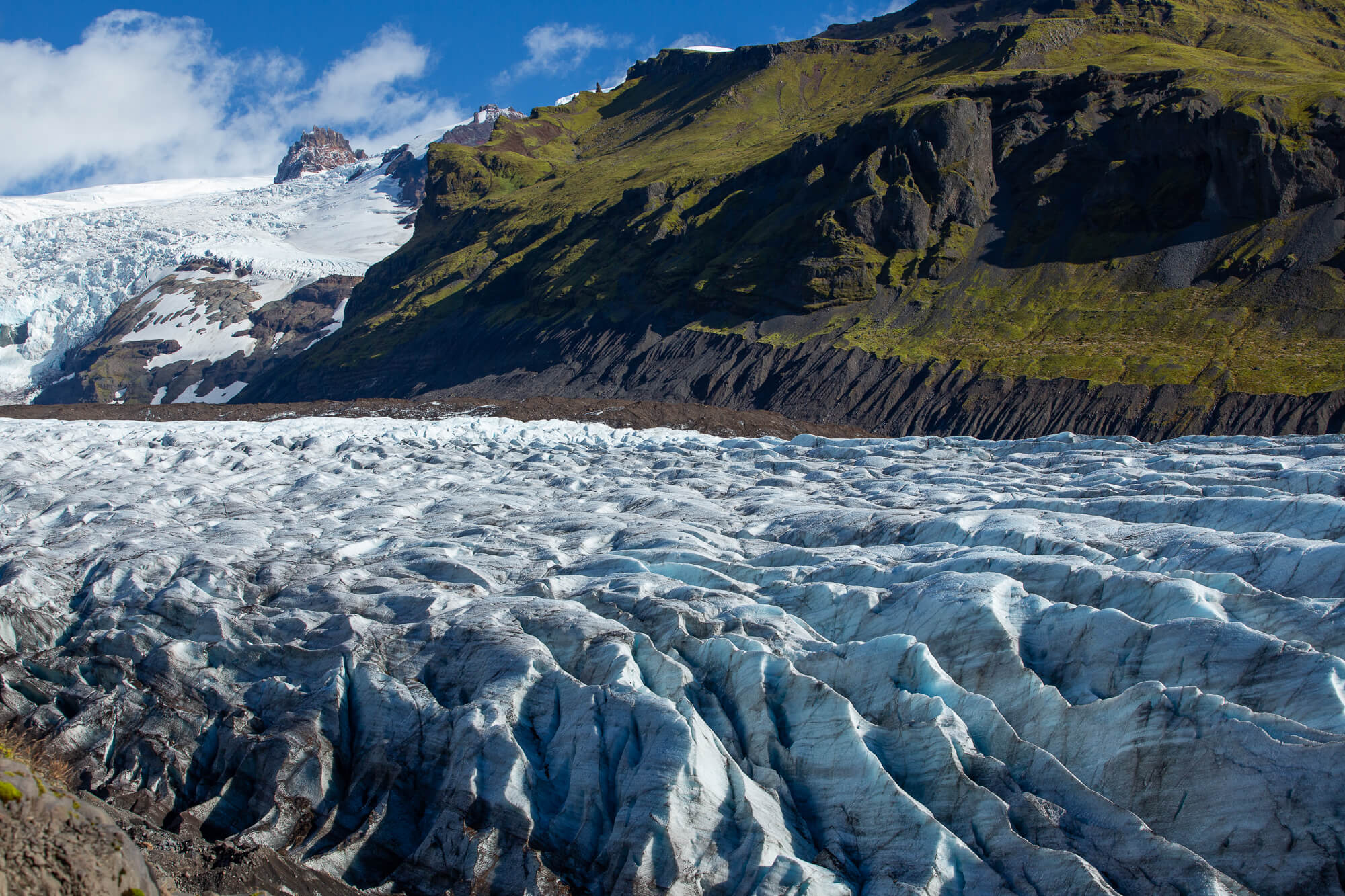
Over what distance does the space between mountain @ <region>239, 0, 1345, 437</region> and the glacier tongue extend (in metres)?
34.9

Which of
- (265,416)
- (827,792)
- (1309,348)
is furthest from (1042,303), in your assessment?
(827,792)

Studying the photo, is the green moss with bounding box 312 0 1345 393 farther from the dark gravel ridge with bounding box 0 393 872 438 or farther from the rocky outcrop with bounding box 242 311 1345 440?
the dark gravel ridge with bounding box 0 393 872 438

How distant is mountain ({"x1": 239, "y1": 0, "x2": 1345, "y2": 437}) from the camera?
59969 mm

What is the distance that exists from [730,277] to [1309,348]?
4543cm

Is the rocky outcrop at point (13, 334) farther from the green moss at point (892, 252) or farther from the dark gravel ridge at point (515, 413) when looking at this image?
the dark gravel ridge at point (515, 413)

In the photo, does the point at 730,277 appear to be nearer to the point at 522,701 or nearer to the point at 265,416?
the point at 265,416

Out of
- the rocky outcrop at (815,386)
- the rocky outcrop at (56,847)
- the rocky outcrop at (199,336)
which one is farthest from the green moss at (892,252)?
the rocky outcrop at (56,847)

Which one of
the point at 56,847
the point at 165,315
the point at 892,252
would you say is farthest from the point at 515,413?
the point at 165,315

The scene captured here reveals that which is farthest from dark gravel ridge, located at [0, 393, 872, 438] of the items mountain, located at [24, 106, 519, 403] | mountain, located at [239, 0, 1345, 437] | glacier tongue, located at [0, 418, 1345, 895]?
mountain, located at [24, 106, 519, 403]

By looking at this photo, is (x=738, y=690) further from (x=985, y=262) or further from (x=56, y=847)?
(x=985, y=262)

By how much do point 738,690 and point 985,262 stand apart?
6732 cm

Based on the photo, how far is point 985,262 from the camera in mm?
76500

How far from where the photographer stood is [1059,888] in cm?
1311

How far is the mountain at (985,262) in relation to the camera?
59969 millimetres
